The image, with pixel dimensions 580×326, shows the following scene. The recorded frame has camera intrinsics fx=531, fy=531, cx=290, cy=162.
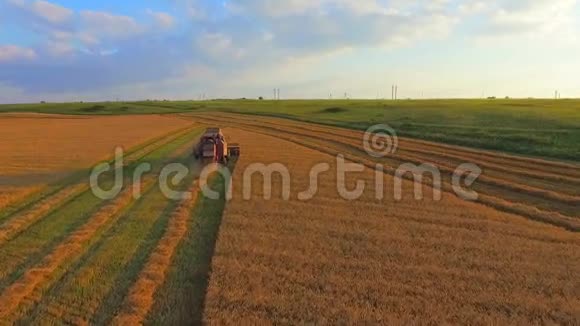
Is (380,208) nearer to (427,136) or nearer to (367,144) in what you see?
(367,144)

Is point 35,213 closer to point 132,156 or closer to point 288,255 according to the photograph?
point 288,255

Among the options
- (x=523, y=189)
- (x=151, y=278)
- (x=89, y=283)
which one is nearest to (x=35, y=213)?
(x=89, y=283)

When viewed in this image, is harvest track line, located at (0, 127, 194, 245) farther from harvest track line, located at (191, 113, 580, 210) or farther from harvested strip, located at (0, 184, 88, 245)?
harvest track line, located at (191, 113, 580, 210)

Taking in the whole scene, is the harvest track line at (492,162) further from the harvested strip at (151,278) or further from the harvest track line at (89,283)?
the harvest track line at (89,283)

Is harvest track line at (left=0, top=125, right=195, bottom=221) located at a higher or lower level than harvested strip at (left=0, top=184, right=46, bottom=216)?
lower

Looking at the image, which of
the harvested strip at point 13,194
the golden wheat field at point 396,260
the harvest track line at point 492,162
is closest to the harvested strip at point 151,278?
the golden wheat field at point 396,260

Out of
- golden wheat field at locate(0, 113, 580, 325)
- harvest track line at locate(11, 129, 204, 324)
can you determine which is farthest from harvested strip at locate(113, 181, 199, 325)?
harvest track line at locate(11, 129, 204, 324)
